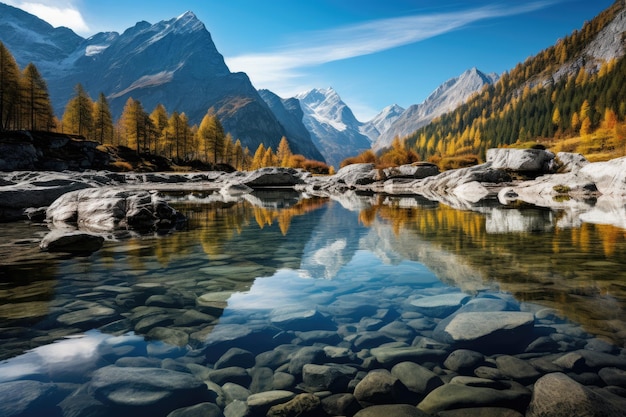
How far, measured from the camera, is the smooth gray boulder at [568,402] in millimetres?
2625

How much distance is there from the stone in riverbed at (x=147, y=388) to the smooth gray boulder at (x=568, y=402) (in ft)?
8.77

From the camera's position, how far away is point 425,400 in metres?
2.99

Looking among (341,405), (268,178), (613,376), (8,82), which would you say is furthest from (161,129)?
(613,376)

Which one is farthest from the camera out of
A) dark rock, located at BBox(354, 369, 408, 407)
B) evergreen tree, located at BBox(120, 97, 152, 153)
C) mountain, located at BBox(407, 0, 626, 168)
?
mountain, located at BBox(407, 0, 626, 168)

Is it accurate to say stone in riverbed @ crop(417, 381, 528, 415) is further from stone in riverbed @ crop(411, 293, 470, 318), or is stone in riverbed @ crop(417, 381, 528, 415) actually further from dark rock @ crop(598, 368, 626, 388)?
stone in riverbed @ crop(411, 293, 470, 318)

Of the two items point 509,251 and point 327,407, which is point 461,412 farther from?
point 509,251

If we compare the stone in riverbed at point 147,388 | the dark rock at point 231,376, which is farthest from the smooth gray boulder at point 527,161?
the stone in riverbed at point 147,388

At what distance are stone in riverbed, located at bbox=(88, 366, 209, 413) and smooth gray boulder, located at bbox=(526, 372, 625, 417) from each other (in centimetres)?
267

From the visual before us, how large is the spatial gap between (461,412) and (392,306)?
244 centimetres

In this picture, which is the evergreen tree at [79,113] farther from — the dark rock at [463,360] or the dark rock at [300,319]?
the dark rock at [463,360]

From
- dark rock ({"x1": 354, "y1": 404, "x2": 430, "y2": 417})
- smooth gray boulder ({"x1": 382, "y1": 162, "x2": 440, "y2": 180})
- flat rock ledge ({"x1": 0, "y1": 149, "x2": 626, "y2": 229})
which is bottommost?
dark rock ({"x1": 354, "y1": 404, "x2": 430, "y2": 417})

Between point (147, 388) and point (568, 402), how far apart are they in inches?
133

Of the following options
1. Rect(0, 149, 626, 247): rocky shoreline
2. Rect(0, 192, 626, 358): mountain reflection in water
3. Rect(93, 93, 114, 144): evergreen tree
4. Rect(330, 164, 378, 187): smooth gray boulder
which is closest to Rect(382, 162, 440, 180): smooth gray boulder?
Rect(0, 149, 626, 247): rocky shoreline

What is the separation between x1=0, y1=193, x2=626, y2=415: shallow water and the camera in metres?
4.00
